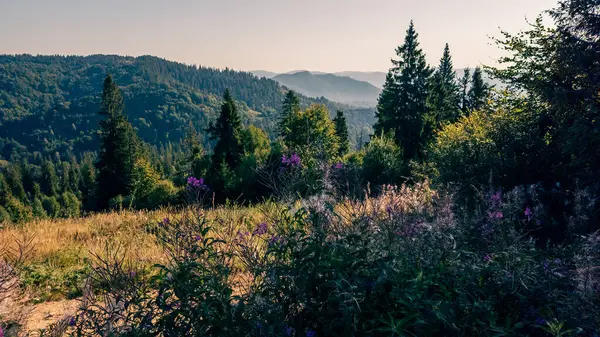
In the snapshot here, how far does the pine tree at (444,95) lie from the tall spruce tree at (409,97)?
1.05m

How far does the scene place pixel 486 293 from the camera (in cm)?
240

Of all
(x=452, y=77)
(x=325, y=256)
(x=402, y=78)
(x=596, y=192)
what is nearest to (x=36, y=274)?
(x=325, y=256)

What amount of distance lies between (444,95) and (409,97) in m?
7.56

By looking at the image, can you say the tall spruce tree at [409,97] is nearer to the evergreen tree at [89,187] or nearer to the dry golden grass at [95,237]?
the dry golden grass at [95,237]

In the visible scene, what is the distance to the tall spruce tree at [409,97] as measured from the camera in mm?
27484

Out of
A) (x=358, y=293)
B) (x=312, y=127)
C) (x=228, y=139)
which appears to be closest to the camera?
(x=358, y=293)

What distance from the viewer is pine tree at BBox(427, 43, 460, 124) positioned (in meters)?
29.0

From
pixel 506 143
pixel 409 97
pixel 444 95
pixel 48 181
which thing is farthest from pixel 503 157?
pixel 48 181

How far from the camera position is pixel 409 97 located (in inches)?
1107

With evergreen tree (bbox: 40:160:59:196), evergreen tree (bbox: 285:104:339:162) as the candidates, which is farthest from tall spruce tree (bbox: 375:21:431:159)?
evergreen tree (bbox: 40:160:59:196)

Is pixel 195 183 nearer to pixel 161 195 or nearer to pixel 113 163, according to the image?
pixel 113 163

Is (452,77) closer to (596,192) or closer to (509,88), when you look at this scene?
(509,88)

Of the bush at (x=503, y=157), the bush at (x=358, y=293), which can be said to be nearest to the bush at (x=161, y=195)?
the bush at (x=503, y=157)

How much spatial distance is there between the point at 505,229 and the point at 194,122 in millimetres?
187748
